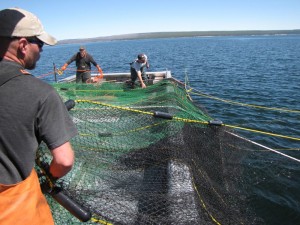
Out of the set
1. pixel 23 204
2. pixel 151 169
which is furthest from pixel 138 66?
pixel 23 204

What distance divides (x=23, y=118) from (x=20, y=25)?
23.5 inches

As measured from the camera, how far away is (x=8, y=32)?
172cm

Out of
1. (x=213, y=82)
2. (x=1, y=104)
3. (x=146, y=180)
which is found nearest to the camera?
(x=1, y=104)

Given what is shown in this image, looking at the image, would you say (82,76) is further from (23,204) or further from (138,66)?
(23,204)

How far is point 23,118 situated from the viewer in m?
1.64

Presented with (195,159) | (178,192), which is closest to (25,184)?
(178,192)

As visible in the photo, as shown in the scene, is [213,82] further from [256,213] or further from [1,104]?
[1,104]

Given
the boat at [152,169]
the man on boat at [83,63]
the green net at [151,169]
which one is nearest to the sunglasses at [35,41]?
the boat at [152,169]

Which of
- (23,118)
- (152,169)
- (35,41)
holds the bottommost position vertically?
(152,169)

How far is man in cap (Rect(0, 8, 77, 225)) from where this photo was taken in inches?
64.4

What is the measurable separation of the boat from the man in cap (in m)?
1.19

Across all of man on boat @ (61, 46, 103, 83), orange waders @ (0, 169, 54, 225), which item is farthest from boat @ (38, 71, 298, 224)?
man on boat @ (61, 46, 103, 83)

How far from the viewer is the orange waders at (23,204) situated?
1786 millimetres

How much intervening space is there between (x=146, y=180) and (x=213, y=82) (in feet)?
57.4
